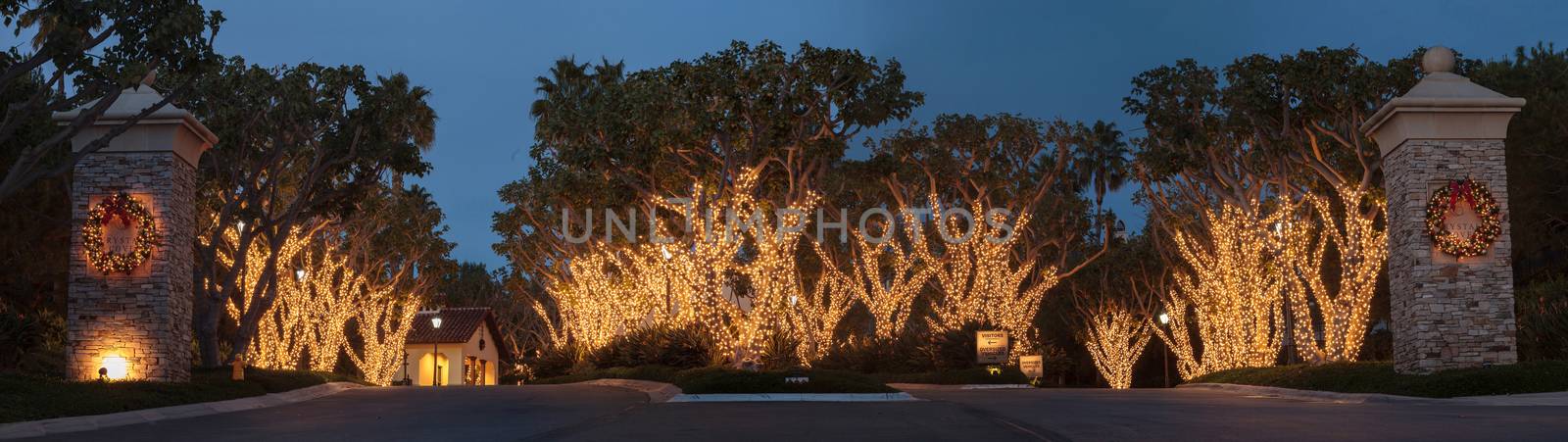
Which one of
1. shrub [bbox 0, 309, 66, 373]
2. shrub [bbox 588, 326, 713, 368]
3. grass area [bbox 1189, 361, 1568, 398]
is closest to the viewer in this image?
grass area [bbox 1189, 361, 1568, 398]

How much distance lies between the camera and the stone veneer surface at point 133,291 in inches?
1023

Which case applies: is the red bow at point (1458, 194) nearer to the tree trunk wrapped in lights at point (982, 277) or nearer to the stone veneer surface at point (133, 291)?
the tree trunk wrapped in lights at point (982, 277)

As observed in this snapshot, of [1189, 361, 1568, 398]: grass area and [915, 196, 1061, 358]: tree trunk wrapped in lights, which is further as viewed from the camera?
[915, 196, 1061, 358]: tree trunk wrapped in lights

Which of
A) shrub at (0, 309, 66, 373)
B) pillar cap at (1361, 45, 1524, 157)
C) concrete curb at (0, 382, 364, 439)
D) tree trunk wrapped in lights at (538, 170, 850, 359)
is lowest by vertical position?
concrete curb at (0, 382, 364, 439)

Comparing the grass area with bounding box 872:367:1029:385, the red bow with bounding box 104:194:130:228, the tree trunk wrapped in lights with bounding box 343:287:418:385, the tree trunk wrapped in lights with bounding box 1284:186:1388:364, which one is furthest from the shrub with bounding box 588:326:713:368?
the tree trunk wrapped in lights with bounding box 343:287:418:385

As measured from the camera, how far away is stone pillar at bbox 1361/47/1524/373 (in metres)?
25.8

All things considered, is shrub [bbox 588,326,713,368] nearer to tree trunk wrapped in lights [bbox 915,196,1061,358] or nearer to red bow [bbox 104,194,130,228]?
tree trunk wrapped in lights [bbox 915,196,1061,358]

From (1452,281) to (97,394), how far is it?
2335 cm

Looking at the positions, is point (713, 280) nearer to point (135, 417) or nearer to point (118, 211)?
point (118, 211)

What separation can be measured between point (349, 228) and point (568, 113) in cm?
1787

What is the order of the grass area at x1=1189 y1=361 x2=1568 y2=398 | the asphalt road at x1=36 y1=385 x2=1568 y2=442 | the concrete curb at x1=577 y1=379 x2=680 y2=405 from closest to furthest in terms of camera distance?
the asphalt road at x1=36 y1=385 x2=1568 y2=442 < the grass area at x1=1189 y1=361 x2=1568 y2=398 < the concrete curb at x1=577 y1=379 x2=680 y2=405

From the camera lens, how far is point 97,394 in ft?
68.8

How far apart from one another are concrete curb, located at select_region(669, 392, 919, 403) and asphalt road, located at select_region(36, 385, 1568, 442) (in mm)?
1342


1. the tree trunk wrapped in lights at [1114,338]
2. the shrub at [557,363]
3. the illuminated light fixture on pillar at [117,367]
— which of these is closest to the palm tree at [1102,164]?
the tree trunk wrapped in lights at [1114,338]
